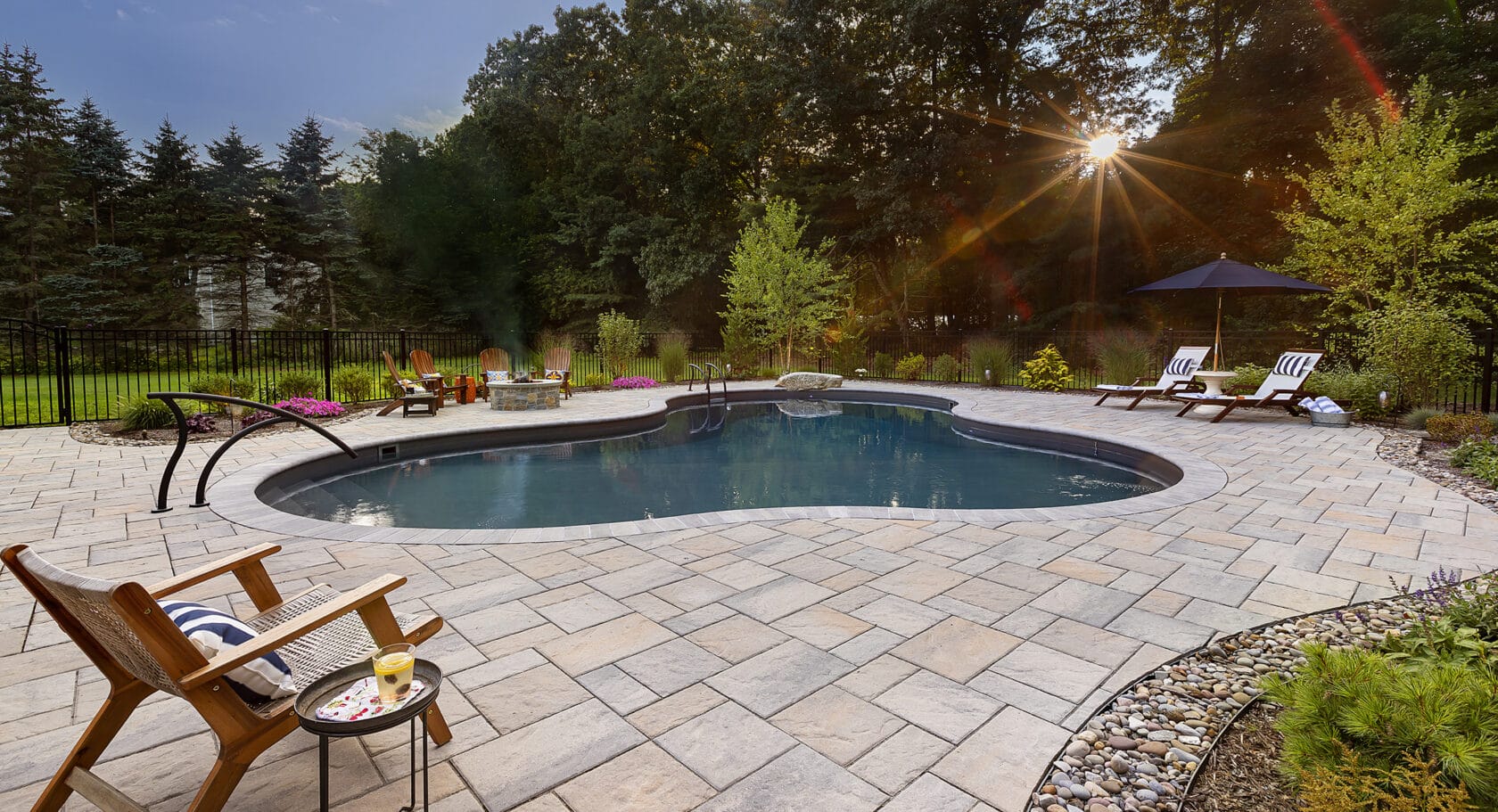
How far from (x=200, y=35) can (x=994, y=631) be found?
38687 millimetres

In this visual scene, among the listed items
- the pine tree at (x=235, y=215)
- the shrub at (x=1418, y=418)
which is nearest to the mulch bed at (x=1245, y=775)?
the shrub at (x=1418, y=418)

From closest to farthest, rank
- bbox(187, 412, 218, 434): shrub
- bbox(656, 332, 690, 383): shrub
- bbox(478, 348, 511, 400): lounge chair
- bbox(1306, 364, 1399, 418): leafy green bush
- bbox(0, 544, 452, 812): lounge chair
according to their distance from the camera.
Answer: bbox(0, 544, 452, 812): lounge chair
bbox(187, 412, 218, 434): shrub
bbox(1306, 364, 1399, 418): leafy green bush
bbox(478, 348, 511, 400): lounge chair
bbox(656, 332, 690, 383): shrub

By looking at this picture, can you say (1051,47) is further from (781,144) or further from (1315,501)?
(1315,501)

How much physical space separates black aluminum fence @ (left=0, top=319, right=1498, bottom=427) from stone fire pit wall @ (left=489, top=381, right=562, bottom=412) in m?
2.21

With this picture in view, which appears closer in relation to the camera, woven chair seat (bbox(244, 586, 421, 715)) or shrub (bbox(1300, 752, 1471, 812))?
shrub (bbox(1300, 752, 1471, 812))

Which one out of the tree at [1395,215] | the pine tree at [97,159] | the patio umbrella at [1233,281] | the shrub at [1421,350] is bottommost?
the shrub at [1421,350]

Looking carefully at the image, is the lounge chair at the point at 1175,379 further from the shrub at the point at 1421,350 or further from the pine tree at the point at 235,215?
the pine tree at the point at 235,215

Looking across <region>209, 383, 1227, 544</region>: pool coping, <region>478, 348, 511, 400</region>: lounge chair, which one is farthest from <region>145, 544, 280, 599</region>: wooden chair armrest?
<region>478, 348, 511, 400</region>: lounge chair

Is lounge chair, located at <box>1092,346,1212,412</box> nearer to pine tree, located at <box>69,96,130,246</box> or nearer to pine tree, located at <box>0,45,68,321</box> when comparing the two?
pine tree, located at <box>0,45,68,321</box>

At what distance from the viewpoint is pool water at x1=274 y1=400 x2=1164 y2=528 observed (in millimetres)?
5664

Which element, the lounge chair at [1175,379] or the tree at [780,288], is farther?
the tree at [780,288]

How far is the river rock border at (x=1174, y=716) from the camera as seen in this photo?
1.72 meters

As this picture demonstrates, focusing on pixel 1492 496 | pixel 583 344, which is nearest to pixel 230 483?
pixel 1492 496

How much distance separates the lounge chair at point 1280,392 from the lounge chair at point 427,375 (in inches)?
411
